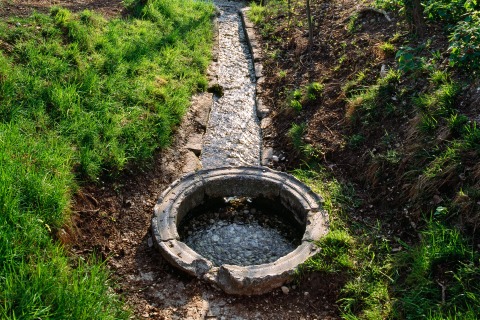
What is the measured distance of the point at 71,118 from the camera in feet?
18.4

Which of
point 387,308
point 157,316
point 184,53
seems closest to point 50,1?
point 184,53

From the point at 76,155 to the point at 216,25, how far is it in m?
6.37

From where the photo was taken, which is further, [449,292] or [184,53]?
[184,53]

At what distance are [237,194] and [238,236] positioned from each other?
1.90ft

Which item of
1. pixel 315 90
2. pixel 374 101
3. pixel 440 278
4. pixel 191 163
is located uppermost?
pixel 374 101

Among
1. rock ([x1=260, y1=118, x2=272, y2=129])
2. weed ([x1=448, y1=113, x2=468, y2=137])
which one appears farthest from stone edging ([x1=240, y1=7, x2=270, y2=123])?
weed ([x1=448, y1=113, x2=468, y2=137])

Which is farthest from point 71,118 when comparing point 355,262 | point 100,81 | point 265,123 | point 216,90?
point 355,262

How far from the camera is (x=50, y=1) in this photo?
8414 millimetres

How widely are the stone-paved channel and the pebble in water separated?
0.91 metres

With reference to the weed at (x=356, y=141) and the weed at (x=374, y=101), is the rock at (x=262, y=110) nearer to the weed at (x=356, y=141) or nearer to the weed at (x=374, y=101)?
the weed at (x=374, y=101)

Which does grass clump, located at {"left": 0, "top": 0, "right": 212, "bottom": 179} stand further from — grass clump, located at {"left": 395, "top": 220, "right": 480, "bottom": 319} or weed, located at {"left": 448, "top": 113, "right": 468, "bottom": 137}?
weed, located at {"left": 448, "top": 113, "right": 468, "bottom": 137}

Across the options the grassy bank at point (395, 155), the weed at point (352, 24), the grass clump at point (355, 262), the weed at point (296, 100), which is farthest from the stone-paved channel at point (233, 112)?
the weed at point (352, 24)

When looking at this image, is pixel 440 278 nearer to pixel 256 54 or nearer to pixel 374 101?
pixel 374 101

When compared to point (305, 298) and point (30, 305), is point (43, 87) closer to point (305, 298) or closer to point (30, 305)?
point (30, 305)
